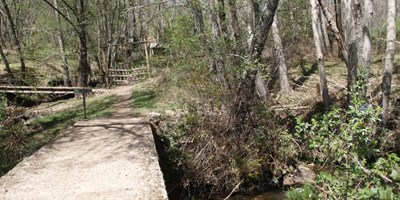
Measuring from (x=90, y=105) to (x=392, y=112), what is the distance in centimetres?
1070

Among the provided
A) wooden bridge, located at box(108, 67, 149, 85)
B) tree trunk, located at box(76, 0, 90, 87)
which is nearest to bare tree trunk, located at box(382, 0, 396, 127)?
tree trunk, located at box(76, 0, 90, 87)

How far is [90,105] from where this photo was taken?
15.6 meters

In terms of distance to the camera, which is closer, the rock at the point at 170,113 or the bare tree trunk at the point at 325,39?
the rock at the point at 170,113

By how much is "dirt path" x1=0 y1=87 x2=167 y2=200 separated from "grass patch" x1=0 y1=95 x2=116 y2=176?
6.70 feet

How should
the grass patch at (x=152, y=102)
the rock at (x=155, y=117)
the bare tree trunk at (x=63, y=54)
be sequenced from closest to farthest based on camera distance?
1. the rock at (x=155, y=117)
2. the grass patch at (x=152, y=102)
3. the bare tree trunk at (x=63, y=54)

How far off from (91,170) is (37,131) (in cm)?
751

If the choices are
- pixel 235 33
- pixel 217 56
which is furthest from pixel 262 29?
pixel 235 33

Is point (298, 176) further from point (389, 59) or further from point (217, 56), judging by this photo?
point (389, 59)

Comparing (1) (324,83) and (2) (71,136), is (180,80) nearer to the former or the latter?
(2) (71,136)

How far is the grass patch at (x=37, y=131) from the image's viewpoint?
30.8 ft

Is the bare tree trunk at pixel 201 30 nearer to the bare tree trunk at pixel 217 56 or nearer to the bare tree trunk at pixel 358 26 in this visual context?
the bare tree trunk at pixel 217 56

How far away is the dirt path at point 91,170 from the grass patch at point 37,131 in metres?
2.04

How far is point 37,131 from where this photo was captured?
12.4 metres

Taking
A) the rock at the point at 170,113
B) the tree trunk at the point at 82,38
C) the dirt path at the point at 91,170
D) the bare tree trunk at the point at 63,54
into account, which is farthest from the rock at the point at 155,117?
the bare tree trunk at the point at 63,54
